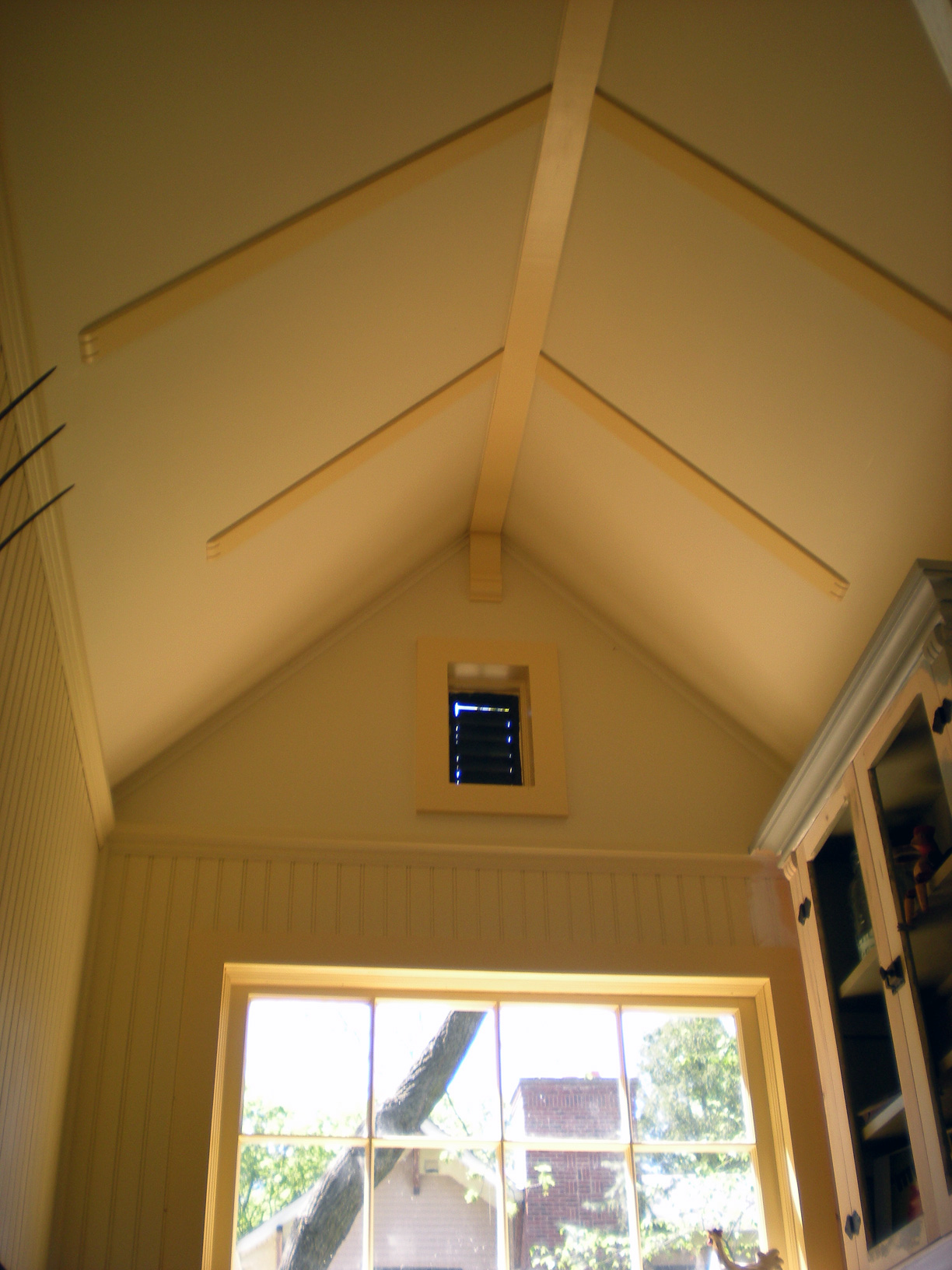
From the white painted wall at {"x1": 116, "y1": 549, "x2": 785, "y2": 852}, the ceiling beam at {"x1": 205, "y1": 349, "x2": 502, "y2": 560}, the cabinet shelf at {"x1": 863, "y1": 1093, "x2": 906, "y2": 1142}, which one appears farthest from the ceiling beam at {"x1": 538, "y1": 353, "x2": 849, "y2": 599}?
the cabinet shelf at {"x1": 863, "y1": 1093, "x2": 906, "y2": 1142}

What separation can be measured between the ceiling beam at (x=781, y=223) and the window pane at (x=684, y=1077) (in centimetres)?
196

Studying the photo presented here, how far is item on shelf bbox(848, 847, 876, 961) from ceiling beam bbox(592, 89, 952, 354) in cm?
119

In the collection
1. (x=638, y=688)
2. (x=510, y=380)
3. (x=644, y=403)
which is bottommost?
(x=638, y=688)

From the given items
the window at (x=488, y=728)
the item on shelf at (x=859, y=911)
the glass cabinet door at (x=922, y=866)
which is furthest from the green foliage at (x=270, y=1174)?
the glass cabinet door at (x=922, y=866)

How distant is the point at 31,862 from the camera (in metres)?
2.39

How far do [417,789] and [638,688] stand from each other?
80 cm

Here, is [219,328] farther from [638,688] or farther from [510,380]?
[638,688]

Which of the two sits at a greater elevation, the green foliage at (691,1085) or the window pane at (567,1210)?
the green foliage at (691,1085)

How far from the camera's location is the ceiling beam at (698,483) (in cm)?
298

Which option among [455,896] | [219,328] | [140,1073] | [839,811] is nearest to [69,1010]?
[140,1073]

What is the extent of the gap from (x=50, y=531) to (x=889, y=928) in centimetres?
186

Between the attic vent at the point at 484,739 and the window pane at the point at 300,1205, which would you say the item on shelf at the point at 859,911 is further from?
the window pane at the point at 300,1205

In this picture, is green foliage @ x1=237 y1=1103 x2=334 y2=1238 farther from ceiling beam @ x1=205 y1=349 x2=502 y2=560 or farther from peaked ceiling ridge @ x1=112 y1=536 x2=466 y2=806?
ceiling beam @ x1=205 y1=349 x2=502 y2=560

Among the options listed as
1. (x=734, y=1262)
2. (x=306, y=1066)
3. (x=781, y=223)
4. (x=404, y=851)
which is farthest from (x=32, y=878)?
(x=781, y=223)
